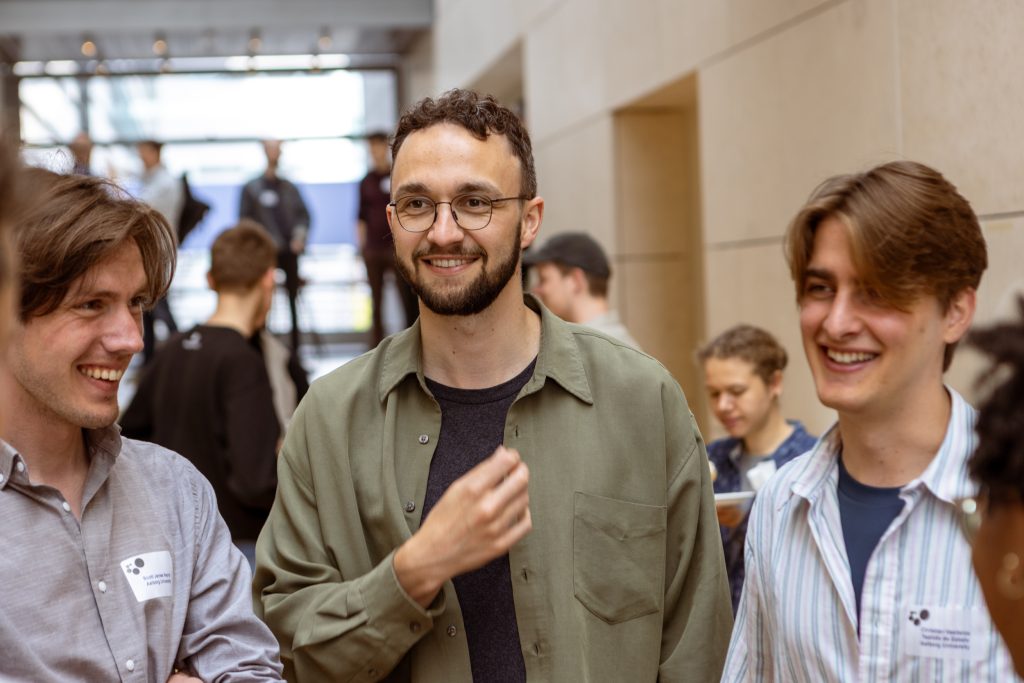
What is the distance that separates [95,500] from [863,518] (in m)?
1.38

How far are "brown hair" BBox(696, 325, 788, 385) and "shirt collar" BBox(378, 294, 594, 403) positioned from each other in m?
1.97

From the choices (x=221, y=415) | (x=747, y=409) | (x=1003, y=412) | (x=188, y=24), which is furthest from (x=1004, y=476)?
(x=188, y=24)

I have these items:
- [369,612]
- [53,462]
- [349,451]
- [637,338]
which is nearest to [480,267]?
[349,451]

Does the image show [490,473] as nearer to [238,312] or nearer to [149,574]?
[149,574]

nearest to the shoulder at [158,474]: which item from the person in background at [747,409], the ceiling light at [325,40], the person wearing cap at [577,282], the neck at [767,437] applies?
the person in background at [747,409]

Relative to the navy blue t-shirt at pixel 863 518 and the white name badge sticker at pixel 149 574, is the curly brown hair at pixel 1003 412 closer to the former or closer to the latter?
the navy blue t-shirt at pixel 863 518

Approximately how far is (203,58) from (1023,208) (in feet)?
50.4

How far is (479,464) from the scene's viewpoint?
2252 millimetres

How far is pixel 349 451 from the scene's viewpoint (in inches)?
95.4

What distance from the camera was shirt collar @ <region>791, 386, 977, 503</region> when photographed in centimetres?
199

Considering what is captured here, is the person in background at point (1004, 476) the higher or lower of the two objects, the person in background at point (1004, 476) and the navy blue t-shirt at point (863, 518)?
the higher

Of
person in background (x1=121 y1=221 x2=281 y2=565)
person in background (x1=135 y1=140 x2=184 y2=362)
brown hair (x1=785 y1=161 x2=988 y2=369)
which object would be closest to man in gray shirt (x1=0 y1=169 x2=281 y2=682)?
brown hair (x1=785 y1=161 x2=988 y2=369)

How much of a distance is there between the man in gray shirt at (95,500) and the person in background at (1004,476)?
1.33m

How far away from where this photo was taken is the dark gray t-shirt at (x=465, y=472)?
7.54ft
